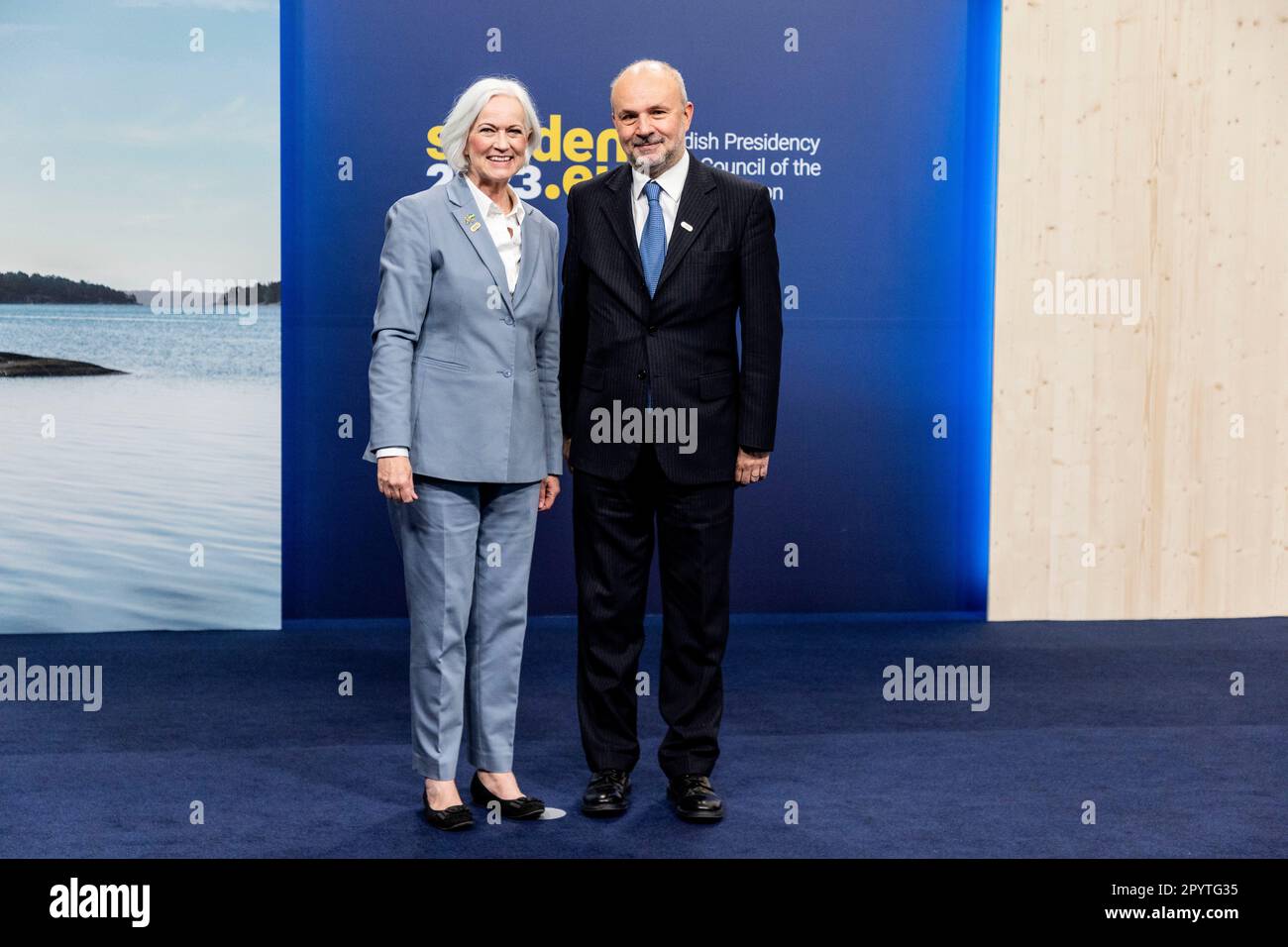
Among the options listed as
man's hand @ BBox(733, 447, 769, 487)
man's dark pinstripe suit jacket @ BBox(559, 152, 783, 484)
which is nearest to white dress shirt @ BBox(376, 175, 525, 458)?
man's dark pinstripe suit jacket @ BBox(559, 152, 783, 484)

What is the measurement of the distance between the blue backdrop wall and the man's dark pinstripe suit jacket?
2.05m

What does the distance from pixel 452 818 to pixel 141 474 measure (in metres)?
2.74

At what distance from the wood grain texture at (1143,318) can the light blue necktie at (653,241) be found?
275cm

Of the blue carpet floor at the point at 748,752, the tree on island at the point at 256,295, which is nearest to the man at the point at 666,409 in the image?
the blue carpet floor at the point at 748,752

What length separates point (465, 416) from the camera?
3.00m

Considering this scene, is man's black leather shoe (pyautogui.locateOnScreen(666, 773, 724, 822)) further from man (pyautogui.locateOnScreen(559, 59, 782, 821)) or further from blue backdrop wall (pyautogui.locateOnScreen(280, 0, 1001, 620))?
blue backdrop wall (pyautogui.locateOnScreen(280, 0, 1001, 620))

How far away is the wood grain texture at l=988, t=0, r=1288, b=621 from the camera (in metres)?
5.50

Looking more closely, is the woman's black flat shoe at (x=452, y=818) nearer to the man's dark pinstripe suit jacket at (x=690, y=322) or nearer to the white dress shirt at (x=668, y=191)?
the man's dark pinstripe suit jacket at (x=690, y=322)

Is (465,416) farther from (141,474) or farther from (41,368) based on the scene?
(41,368)

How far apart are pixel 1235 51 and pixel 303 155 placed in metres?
3.77

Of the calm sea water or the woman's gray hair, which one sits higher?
the woman's gray hair

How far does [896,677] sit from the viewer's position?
4633mm

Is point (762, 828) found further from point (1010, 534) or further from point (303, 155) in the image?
point (303, 155)

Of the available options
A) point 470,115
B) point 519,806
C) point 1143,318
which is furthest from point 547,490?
point 1143,318
